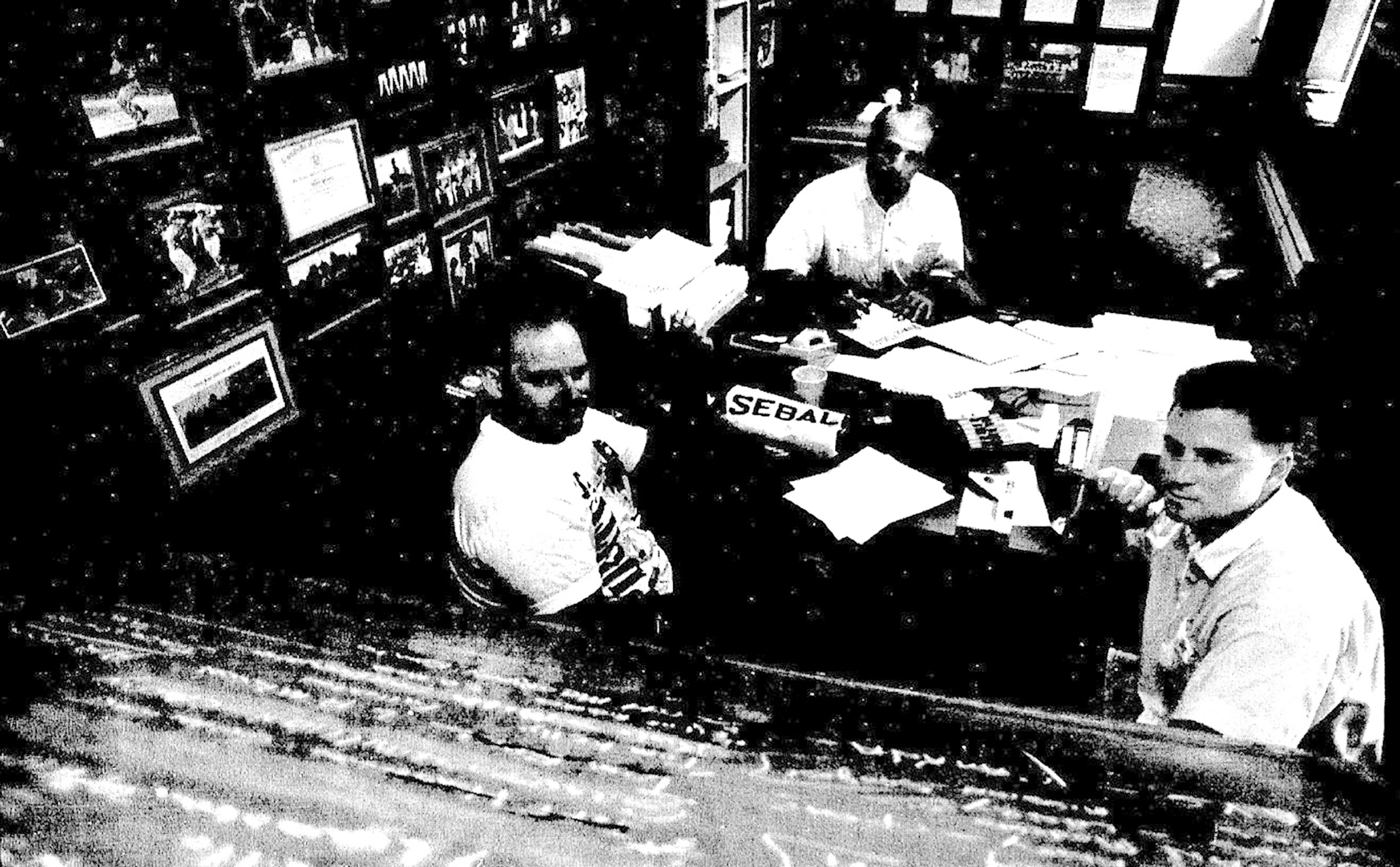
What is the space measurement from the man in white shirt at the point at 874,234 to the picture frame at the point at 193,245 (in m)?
2.07

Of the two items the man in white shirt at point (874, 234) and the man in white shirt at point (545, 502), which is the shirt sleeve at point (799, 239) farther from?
the man in white shirt at point (545, 502)

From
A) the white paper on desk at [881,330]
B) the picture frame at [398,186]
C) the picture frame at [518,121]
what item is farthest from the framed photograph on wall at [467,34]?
the white paper on desk at [881,330]

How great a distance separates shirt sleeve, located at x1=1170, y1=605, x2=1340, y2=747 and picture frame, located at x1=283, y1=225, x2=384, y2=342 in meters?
2.21

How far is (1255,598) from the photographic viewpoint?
142 cm

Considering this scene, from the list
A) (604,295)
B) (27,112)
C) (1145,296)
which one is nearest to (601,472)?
(604,295)

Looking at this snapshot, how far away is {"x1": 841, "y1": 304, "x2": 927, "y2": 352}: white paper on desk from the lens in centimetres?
282

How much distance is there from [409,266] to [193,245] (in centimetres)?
71

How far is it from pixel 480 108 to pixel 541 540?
157 centimetres

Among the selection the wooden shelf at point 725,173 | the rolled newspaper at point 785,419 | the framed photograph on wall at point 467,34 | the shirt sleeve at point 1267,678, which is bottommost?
the rolled newspaper at point 785,419

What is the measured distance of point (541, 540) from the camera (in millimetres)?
1931

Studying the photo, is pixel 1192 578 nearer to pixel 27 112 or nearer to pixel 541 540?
pixel 541 540

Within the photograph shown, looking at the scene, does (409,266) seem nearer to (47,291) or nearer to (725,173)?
(47,291)

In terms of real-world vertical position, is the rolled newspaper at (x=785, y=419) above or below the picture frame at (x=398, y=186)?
below

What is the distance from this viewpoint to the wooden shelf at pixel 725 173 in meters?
4.38
